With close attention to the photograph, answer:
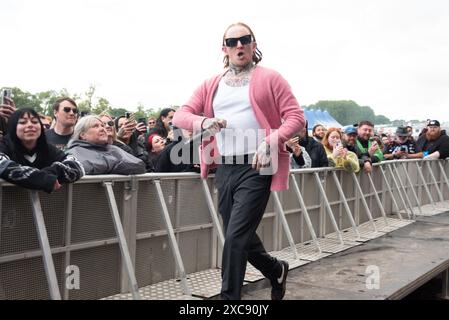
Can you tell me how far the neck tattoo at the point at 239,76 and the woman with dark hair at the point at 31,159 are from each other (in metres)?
1.25

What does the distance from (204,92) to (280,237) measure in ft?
10.9

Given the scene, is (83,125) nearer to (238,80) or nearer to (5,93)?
(5,93)

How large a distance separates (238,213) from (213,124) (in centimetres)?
59

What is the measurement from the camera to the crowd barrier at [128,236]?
148 inches

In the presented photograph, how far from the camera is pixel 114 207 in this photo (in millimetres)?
4363

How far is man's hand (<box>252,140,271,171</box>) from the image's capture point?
137 inches

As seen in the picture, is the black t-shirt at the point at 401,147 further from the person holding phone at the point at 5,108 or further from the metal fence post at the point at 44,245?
the metal fence post at the point at 44,245

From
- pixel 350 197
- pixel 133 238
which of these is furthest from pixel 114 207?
pixel 350 197

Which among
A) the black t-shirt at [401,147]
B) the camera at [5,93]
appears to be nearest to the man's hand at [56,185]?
the camera at [5,93]

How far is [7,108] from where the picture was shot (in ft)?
14.9

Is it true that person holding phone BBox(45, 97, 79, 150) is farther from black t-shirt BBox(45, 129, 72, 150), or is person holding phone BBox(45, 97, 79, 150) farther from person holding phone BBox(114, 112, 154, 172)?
person holding phone BBox(114, 112, 154, 172)

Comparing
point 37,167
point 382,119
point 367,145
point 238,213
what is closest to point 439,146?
point 367,145

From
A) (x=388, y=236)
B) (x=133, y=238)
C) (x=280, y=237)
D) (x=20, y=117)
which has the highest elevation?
(x=20, y=117)
